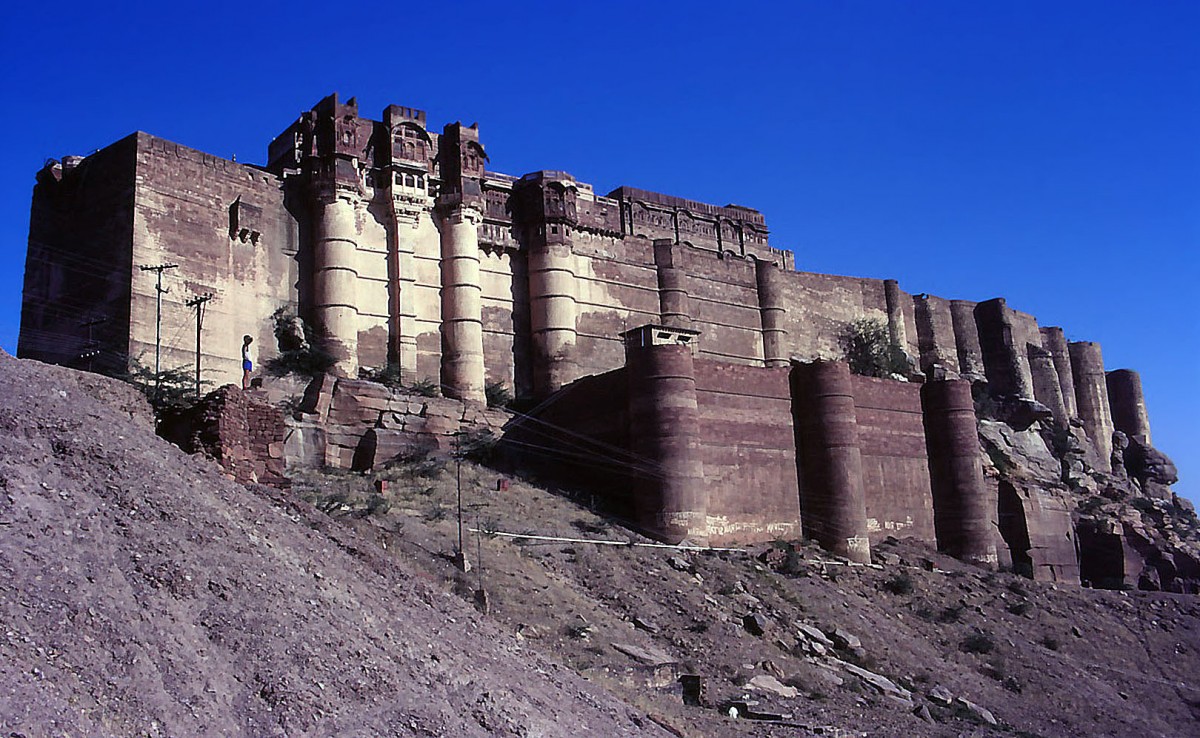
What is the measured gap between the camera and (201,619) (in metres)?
9.26

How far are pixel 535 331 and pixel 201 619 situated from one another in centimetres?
2949

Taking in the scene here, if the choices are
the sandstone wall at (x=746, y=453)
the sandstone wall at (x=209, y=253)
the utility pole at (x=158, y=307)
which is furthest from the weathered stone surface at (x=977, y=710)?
the utility pole at (x=158, y=307)

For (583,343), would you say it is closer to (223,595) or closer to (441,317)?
(441,317)

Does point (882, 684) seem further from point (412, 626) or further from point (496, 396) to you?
point (496, 396)

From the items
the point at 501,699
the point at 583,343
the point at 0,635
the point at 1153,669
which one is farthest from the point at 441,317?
the point at 0,635

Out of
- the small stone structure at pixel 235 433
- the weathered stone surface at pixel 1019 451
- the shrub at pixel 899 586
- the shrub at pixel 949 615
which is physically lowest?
the shrub at pixel 949 615

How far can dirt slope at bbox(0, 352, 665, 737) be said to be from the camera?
25.9 ft

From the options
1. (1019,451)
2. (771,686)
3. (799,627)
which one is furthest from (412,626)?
(1019,451)

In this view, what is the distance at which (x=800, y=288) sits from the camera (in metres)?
47.4

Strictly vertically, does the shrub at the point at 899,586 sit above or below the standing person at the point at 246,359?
below

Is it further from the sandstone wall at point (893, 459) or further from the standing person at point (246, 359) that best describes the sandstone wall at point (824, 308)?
the standing person at point (246, 359)

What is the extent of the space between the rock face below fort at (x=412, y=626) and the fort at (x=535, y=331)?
2991 millimetres

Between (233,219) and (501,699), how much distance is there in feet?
79.1

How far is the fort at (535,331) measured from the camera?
98.6 ft
